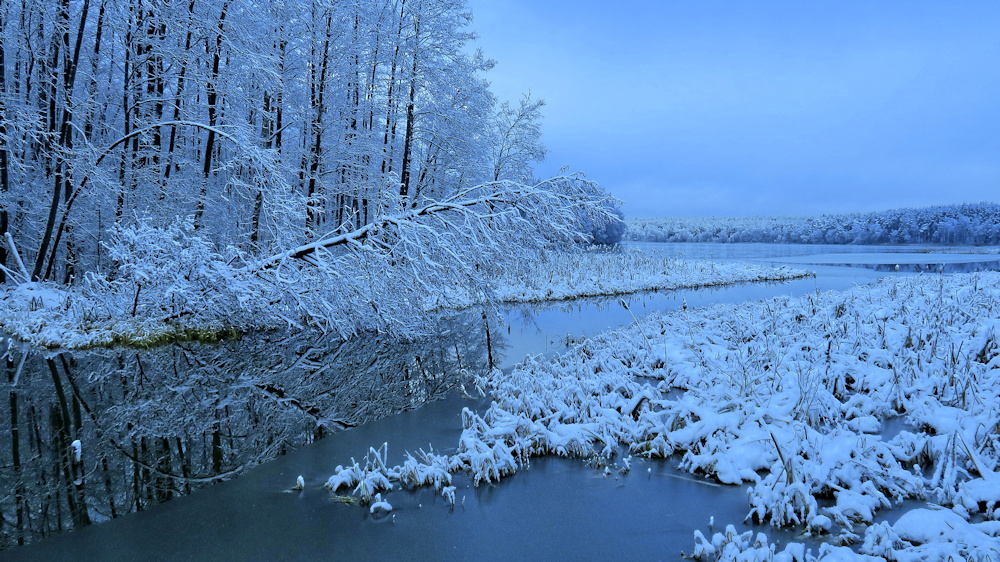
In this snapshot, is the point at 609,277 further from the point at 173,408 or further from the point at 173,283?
the point at 173,408

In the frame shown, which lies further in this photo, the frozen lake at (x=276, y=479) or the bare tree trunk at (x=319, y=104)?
the bare tree trunk at (x=319, y=104)

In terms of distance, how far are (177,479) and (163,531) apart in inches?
39.0

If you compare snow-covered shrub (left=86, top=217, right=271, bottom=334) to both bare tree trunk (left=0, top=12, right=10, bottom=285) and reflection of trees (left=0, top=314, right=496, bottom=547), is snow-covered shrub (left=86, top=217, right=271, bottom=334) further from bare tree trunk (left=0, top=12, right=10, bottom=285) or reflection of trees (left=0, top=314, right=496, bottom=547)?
bare tree trunk (left=0, top=12, right=10, bottom=285)

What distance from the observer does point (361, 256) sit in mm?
10484

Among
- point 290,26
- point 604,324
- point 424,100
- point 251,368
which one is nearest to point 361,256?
point 251,368

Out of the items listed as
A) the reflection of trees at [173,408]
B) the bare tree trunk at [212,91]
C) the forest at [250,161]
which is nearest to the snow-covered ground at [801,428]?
the reflection of trees at [173,408]

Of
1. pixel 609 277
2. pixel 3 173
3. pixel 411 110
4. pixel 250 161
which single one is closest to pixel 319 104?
pixel 411 110

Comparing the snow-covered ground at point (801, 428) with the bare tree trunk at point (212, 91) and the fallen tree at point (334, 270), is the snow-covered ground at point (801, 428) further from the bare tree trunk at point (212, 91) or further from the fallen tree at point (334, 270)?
the bare tree trunk at point (212, 91)

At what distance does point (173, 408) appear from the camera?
6.60 metres

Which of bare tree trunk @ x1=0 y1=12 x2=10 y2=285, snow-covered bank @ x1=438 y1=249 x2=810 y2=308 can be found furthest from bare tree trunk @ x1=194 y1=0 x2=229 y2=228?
snow-covered bank @ x1=438 y1=249 x2=810 y2=308

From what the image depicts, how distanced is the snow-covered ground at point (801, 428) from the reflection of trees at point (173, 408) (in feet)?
4.69

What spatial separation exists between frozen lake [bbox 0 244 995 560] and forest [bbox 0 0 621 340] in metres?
2.23

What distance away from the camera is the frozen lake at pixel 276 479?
356 centimetres

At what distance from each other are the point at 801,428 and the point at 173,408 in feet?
23.0
